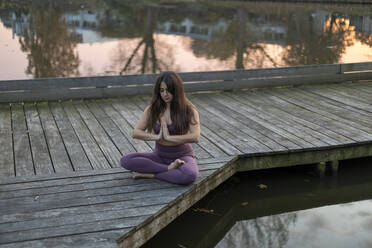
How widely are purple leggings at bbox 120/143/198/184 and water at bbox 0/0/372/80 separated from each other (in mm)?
10291

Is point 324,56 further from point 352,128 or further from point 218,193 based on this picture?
point 218,193

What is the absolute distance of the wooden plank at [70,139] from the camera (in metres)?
5.91

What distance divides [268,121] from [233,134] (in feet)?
3.25

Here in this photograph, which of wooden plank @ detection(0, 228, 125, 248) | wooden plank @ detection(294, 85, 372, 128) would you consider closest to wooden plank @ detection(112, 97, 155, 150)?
wooden plank @ detection(294, 85, 372, 128)

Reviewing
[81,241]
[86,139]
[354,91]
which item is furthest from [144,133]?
[354,91]

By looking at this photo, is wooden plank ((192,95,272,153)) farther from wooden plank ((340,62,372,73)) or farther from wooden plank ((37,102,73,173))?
wooden plank ((340,62,372,73))

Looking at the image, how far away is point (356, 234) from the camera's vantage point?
5.46 m

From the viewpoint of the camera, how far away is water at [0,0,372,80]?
62.9 ft

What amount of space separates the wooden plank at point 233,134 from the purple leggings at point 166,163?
4.47ft

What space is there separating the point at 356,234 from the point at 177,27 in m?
28.2

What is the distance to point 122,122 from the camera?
25.6 feet

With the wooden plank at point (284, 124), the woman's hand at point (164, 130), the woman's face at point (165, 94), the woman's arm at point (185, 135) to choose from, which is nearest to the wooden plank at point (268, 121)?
the wooden plank at point (284, 124)

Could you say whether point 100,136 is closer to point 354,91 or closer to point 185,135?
point 185,135

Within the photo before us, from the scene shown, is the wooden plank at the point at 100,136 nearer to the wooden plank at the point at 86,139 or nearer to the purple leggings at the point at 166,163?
the wooden plank at the point at 86,139
